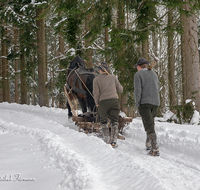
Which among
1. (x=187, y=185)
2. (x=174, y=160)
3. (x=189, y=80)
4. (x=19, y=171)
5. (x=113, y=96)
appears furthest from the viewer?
(x=189, y=80)

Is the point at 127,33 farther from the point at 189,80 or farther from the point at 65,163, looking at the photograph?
the point at 65,163

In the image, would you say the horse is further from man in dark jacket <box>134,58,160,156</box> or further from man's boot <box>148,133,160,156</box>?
man's boot <box>148,133,160,156</box>

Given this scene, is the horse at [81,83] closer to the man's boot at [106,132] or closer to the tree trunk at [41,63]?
the man's boot at [106,132]

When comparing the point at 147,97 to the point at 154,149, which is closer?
the point at 154,149

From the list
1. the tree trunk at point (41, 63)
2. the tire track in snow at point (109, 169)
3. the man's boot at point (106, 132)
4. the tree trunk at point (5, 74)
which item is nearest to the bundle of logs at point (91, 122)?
the man's boot at point (106, 132)

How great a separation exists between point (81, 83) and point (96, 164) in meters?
4.03

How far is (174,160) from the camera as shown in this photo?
3.88 meters

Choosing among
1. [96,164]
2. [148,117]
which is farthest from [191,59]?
[96,164]

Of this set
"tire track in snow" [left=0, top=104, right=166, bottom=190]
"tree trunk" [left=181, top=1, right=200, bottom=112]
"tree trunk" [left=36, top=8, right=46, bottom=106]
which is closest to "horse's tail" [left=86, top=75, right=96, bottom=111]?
"tire track in snow" [left=0, top=104, right=166, bottom=190]

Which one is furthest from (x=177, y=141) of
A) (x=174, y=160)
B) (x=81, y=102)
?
(x=81, y=102)

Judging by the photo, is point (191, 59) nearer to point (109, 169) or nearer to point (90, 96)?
point (90, 96)

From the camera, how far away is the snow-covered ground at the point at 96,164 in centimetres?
257

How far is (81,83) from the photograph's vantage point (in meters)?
7.01

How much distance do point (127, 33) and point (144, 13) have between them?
1119 mm
